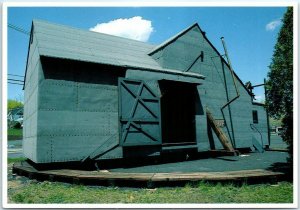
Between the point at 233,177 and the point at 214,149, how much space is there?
8243mm

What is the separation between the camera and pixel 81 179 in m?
8.36

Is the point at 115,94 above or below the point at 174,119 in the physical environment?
above

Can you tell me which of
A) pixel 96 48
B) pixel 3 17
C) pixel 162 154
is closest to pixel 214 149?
pixel 162 154

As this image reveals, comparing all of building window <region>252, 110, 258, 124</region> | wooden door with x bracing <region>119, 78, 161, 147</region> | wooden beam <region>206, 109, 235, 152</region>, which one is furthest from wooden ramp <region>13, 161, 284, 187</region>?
building window <region>252, 110, 258, 124</region>

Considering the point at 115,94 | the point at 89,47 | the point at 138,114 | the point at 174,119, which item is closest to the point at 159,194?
the point at 138,114

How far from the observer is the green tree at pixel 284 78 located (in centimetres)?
821

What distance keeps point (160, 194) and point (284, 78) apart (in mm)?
5504

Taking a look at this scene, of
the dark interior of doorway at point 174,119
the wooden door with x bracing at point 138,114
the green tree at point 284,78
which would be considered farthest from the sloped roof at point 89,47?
the green tree at point 284,78

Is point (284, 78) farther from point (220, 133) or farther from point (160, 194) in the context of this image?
point (220, 133)

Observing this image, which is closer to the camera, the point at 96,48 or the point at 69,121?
the point at 69,121

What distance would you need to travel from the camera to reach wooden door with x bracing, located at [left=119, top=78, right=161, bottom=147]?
11.2 m

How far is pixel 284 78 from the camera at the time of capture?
27.4 ft

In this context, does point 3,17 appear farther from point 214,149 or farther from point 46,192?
point 214,149

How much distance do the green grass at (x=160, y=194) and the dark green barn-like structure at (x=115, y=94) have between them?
7.13ft
